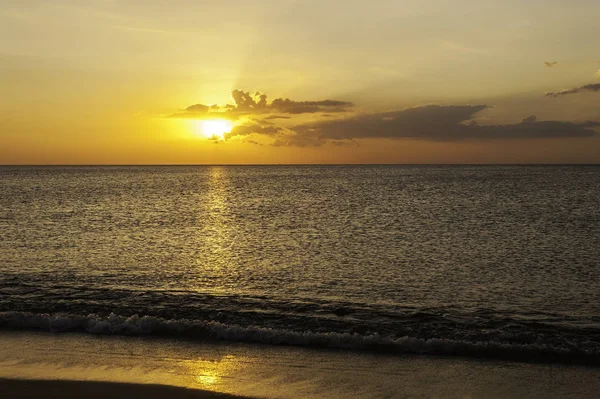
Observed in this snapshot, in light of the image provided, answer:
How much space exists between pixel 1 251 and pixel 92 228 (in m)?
11.1

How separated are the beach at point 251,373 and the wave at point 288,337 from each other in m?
0.44

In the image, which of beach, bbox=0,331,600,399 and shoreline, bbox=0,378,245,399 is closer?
shoreline, bbox=0,378,245,399

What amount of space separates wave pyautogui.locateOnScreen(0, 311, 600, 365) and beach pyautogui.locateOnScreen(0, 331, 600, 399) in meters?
0.44

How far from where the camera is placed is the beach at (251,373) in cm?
1015

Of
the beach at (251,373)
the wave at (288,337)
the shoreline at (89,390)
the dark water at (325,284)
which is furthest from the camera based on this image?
the dark water at (325,284)

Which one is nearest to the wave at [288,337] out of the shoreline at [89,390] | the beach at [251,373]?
the beach at [251,373]

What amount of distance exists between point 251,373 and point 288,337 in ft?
8.42

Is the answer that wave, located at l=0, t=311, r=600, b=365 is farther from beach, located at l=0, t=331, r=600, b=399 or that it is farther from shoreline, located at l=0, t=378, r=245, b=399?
shoreline, located at l=0, t=378, r=245, b=399

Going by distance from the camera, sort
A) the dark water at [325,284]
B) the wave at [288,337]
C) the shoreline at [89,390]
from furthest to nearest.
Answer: the dark water at [325,284] → the wave at [288,337] → the shoreline at [89,390]

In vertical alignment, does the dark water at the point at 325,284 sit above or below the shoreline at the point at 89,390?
below

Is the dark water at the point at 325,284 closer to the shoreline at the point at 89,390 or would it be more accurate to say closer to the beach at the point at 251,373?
the beach at the point at 251,373

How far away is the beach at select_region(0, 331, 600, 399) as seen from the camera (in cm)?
1015

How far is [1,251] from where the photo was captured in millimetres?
27594

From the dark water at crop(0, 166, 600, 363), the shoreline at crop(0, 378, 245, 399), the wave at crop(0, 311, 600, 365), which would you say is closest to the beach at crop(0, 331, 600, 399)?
the shoreline at crop(0, 378, 245, 399)
